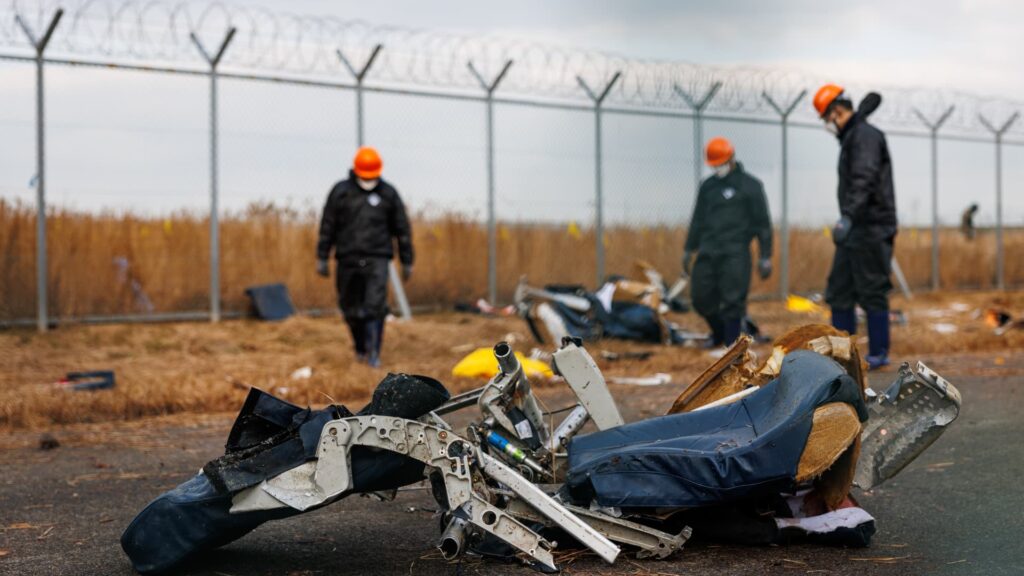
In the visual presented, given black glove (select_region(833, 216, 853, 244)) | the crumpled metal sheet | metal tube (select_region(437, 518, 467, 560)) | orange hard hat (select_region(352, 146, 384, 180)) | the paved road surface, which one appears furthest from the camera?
orange hard hat (select_region(352, 146, 384, 180))

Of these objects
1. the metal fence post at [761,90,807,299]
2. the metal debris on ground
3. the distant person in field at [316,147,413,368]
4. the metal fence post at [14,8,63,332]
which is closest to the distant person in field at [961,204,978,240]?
the metal fence post at [761,90,807,299]

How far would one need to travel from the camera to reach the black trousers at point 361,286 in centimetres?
1023

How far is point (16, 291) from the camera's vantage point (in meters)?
11.5

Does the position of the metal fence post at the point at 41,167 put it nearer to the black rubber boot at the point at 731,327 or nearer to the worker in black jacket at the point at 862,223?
the black rubber boot at the point at 731,327

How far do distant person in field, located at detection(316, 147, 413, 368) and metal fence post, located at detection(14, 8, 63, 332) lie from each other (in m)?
3.08

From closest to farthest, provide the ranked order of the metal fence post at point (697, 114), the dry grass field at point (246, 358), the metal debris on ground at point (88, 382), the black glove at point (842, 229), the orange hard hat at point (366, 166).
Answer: the dry grass field at point (246, 358), the metal debris on ground at point (88, 382), the black glove at point (842, 229), the orange hard hat at point (366, 166), the metal fence post at point (697, 114)

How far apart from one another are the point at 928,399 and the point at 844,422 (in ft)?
2.30

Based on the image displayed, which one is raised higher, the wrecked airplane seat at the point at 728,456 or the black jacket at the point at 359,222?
the black jacket at the point at 359,222

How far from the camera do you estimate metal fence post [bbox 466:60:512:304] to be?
553 inches

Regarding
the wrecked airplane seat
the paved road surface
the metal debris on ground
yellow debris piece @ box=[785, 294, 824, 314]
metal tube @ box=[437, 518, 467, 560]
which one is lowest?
the paved road surface

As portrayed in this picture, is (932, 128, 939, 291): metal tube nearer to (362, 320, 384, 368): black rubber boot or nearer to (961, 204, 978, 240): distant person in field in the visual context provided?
(961, 204, 978, 240): distant person in field

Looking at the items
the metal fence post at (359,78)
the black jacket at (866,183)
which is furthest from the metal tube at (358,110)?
the black jacket at (866,183)

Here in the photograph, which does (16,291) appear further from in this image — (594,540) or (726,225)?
(594,540)

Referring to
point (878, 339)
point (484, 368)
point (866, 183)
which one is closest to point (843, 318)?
point (878, 339)
